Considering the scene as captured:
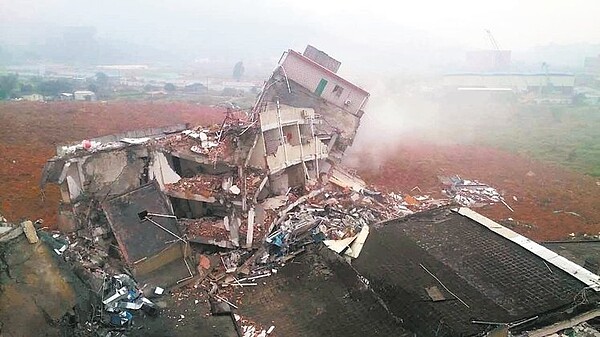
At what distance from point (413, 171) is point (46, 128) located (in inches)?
1097

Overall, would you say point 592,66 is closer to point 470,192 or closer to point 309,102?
point 470,192

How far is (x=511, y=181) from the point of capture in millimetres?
26922

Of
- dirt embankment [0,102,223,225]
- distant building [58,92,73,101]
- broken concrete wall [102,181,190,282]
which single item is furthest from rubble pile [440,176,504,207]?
distant building [58,92,73,101]

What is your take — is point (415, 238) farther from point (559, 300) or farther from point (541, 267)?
point (559, 300)

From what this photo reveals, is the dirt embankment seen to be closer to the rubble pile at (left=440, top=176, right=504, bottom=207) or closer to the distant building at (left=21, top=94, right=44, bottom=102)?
the distant building at (left=21, top=94, right=44, bottom=102)

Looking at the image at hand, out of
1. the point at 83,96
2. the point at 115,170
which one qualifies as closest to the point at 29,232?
the point at 115,170

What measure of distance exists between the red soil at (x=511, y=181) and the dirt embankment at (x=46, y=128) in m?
16.1

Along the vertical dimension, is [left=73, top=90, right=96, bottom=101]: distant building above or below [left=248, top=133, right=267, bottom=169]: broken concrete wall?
below

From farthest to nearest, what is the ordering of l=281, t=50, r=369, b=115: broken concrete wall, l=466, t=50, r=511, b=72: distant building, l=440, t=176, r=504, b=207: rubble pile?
l=466, t=50, r=511, b=72: distant building → l=281, t=50, r=369, b=115: broken concrete wall → l=440, t=176, r=504, b=207: rubble pile

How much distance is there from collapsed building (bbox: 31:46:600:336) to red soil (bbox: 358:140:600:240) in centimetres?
580

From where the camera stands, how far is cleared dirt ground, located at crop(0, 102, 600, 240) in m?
21.4

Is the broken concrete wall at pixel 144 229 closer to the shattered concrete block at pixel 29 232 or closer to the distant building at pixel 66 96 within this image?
the shattered concrete block at pixel 29 232

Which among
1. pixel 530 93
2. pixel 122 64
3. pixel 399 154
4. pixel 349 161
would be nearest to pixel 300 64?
pixel 349 161

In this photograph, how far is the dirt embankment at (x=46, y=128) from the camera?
22.1m
